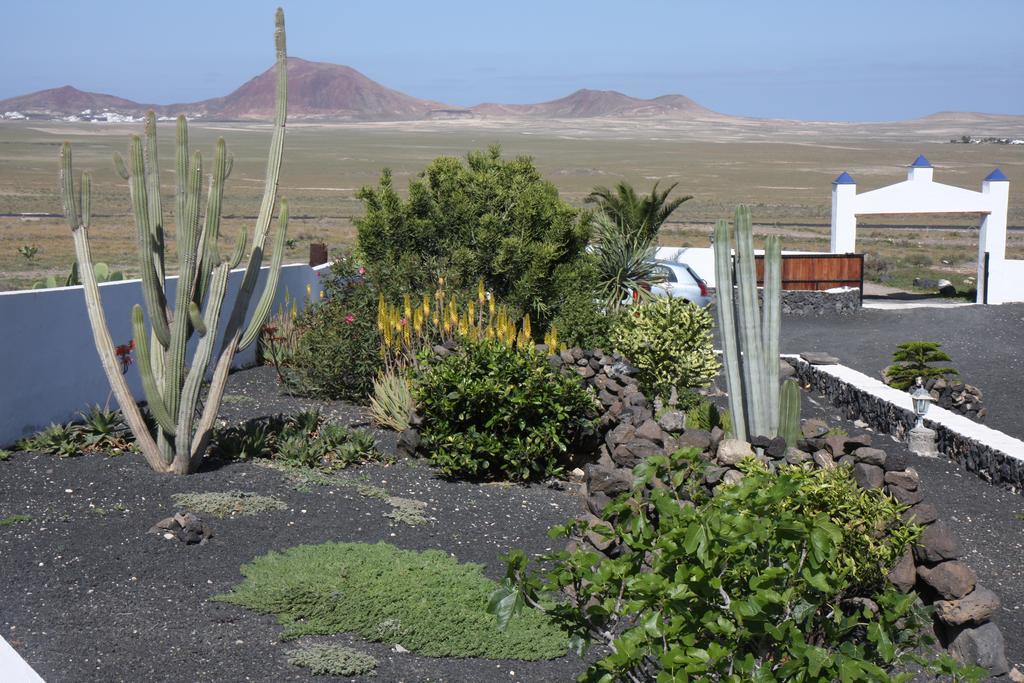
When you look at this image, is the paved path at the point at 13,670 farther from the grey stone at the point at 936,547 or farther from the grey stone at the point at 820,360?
the grey stone at the point at 820,360

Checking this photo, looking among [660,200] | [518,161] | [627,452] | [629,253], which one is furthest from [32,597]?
[660,200]

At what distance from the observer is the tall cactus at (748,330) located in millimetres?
8523

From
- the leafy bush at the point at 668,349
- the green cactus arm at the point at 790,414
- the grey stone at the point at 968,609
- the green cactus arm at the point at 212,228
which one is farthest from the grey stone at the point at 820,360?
the green cactus arm at the point at 212,228

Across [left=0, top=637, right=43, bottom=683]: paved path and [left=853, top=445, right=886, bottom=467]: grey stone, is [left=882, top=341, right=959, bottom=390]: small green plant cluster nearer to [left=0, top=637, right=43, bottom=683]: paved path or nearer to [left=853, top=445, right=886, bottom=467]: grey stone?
[left=853, top=445, right=886, bottom=467]: grey stone

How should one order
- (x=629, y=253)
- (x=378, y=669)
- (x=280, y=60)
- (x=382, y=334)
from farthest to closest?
1. (x=629, y=253)
2. (x=382, y=334)
3. (x=280, y=60)
4. (x=378, y=669)

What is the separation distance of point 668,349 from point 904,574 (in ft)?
16.8

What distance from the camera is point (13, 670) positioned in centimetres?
390

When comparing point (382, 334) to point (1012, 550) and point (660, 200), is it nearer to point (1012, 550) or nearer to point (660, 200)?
point (1012, 550)

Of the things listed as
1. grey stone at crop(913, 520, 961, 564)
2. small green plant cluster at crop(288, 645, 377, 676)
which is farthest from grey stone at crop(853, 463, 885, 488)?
small green plant cluster at crop(288, 645, 377, 676)

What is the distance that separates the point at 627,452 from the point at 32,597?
13.5ft

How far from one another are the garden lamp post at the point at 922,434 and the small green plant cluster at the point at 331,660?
698 cm

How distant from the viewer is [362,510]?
7.15 meters

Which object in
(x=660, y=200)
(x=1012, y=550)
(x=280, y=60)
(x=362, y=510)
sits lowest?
(x=1012, y=550)

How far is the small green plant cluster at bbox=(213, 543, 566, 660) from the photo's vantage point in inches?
212
